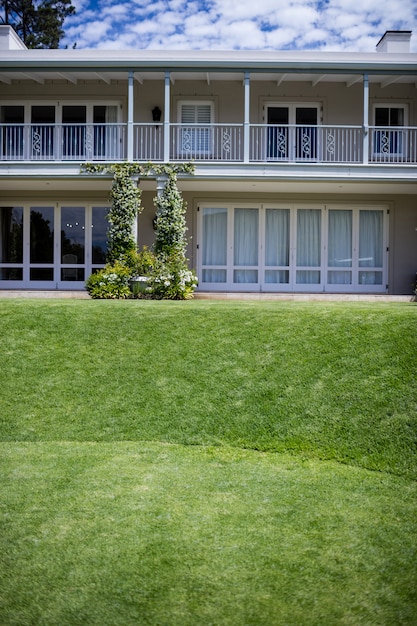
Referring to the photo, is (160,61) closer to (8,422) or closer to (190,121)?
(190,121)

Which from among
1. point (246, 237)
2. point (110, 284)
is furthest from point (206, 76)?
point (110, 284)

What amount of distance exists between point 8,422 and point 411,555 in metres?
4.88

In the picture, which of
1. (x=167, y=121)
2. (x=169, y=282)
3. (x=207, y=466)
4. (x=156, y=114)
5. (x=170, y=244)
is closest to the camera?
(x=207, y=466)

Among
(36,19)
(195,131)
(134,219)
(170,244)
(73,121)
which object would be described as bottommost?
(170,244)

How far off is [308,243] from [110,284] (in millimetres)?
6332

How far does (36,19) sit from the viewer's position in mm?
36219

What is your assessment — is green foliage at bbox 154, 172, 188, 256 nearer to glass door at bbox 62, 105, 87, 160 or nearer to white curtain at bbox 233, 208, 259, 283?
white curtain at bbox 233, 208, 259, 283

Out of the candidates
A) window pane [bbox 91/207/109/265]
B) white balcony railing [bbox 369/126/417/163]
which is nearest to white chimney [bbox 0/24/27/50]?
window pane [bbox 91/207/109/265]

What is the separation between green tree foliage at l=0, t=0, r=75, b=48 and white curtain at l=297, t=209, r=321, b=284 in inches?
993

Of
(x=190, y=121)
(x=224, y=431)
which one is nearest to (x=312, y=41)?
(x=190, y=121)

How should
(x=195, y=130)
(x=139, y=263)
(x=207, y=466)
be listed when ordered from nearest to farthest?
(x=207, y=466), (x=139, y=263), (x=195, y=130)

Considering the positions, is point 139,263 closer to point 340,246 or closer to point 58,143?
point 58,143

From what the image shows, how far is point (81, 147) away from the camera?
59.0 ft

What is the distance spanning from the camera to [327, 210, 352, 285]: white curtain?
699 inches
